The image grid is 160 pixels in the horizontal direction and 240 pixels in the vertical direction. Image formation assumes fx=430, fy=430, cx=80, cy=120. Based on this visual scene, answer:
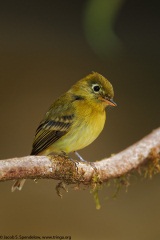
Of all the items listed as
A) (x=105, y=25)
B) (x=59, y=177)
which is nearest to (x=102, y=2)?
(x=105, y=25)

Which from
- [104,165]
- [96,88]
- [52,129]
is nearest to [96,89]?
[96,88]

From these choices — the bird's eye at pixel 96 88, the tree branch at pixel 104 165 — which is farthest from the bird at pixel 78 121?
the tree branch at pixel 104 165

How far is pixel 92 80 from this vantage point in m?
2.13

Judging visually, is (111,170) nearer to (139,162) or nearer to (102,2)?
(139,162)

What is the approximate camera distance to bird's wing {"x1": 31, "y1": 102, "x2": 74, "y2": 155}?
6.85 ft

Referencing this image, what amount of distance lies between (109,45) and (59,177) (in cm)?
66

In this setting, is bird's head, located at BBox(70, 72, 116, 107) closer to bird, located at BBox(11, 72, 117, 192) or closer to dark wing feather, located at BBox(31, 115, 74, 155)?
bird, located at BBox(11, 72, 117, 192)

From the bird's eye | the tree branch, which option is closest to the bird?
the bird's eye

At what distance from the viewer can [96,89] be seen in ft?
6.98

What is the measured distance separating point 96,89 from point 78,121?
18 cm

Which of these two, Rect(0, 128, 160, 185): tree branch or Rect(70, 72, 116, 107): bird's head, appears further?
Rect(70, 72, 116, 107): bird's head

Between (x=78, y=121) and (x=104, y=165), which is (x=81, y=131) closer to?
(x=78, y=121)

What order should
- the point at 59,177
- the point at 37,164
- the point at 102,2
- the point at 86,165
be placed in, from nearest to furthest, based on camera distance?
the point at 102,2 → the point at 37,164 → the point at 59,177 → the point at 86,165

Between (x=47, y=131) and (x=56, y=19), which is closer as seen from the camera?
(x=47, y=131)
